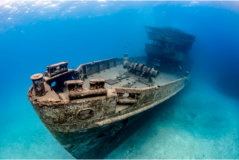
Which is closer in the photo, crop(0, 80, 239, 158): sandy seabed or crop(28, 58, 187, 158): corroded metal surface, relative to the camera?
crop(28, 58, 187, 158): corroded metal surface

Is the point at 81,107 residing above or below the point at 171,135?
above

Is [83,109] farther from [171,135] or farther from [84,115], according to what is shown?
[171,135]

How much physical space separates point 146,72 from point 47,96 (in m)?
6.72

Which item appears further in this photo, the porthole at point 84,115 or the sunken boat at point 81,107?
the porthole at point 84,115

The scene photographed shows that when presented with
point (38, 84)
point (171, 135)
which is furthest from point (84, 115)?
point (171, 135)

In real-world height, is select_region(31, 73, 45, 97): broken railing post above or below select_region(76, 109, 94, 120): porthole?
above

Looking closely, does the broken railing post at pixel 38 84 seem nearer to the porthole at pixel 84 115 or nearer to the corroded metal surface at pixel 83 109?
the corroded metal surface at pixel 83 109

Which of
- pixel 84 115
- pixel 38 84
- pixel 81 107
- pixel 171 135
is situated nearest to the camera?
pixel 81 107

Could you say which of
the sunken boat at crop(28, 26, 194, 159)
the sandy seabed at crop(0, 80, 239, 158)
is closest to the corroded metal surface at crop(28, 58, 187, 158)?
the sunken boat at crop(28, 26, 194, 159)

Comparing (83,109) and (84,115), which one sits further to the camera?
(84,115)

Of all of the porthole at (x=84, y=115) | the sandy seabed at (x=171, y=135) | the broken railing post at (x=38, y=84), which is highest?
the broken railing post at (x=38, y=84)

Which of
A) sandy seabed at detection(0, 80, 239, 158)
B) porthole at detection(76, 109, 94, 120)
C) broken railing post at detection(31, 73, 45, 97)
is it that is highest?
broken railing post at detection(31, 73, 45, 97)

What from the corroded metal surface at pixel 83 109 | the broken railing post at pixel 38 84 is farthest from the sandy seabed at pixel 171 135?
the broken railing post at pixel 38 84

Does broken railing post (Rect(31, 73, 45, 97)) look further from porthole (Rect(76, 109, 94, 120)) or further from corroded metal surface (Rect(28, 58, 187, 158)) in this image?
porthole (Rect(76, 109, 94, 120))
